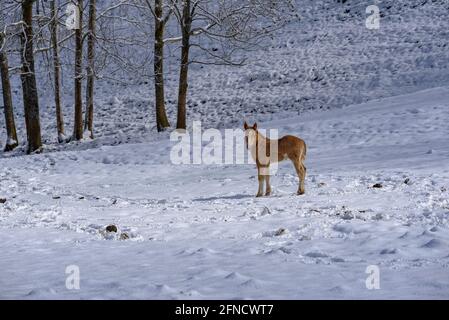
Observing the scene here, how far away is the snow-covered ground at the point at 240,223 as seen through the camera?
492 centimetres

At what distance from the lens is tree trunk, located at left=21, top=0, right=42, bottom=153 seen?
1811 centimetres

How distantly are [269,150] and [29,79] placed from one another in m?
11.0

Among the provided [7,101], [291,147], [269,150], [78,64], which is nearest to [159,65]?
[78,64]

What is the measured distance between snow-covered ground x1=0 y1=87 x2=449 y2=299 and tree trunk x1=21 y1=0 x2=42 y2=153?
3.25 meters

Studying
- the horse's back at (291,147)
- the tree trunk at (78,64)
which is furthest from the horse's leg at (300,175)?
the tree trunk at (78,64)

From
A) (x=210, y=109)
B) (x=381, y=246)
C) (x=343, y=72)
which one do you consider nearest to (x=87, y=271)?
(x=381, y=246)

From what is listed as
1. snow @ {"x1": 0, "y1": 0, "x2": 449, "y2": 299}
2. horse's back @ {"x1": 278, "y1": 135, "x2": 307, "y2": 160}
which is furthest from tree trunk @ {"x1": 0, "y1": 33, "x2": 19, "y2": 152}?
horse's back @ {"x1": 278, "y1": 135, "x2": 307, "y2": 160}

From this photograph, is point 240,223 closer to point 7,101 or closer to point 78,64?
point 78,64

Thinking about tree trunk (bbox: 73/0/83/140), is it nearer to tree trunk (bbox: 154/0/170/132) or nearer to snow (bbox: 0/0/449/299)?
snow (bbox: 0/0/449/299)

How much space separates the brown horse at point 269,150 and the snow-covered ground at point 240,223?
0.60 meters

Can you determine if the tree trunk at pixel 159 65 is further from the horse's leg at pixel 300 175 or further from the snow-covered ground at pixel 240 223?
the horse's leg at pixel 300 175

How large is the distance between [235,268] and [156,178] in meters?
8.46

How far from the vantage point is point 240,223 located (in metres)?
7.86
